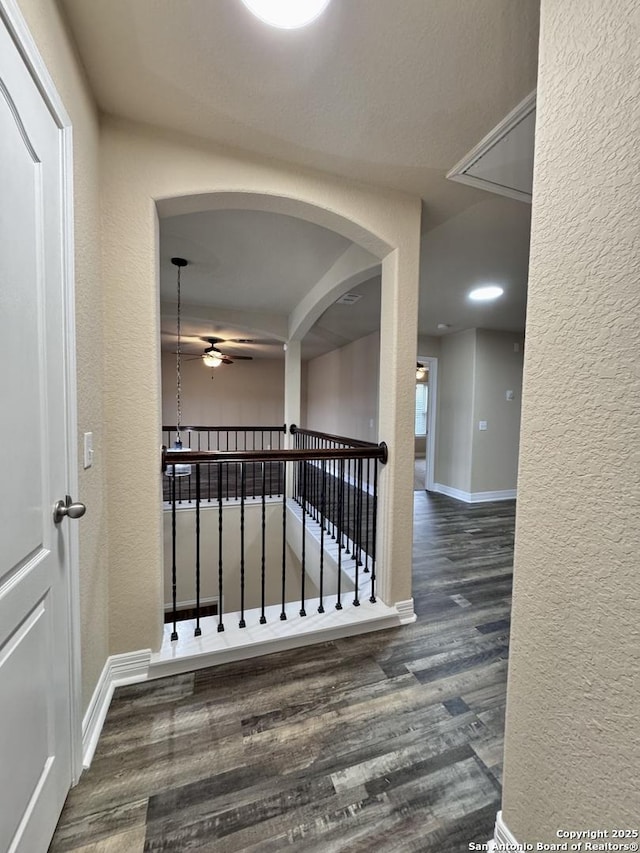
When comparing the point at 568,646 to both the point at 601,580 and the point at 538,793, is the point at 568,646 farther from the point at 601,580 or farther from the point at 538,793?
the point at 538,793

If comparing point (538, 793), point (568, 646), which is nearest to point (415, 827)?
point (538, 793)

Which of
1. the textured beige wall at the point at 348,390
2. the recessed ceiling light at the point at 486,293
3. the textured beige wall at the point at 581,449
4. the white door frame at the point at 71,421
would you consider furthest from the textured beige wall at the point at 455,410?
the white door frame at the point at 71,421

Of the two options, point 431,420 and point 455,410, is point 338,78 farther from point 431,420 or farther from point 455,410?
point 431,420

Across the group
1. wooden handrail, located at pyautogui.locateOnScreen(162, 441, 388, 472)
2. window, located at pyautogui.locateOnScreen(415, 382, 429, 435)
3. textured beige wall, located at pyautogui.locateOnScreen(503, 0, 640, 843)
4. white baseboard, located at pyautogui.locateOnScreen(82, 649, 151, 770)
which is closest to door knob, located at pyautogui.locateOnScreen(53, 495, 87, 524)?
wooden handrail, located at pyautogui.locateOnScreen(162, 441, 388, 472)

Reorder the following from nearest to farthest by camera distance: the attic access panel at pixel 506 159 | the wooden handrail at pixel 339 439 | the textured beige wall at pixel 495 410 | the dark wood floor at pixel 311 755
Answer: the dark wood floor at pixel 311 755 → the attic access panel at pixel 506 159 → the wooden handrail at pixel 339 439 → the textured beige wall at pixel 495 410

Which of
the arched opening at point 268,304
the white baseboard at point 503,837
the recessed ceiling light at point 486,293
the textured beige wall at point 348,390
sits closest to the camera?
the white baseboard at point 503,837

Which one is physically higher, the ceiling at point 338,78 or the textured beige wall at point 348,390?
the ceiling at point 338,78

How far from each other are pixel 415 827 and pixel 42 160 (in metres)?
2.24

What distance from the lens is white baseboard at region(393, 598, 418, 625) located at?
81.3 inches

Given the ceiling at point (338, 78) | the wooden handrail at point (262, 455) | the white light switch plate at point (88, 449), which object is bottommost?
the wooden handrail at point (262, 455)

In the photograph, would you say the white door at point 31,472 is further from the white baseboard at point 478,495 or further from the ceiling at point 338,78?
the white baseboard at point 478,495

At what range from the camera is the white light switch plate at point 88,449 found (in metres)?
1.27

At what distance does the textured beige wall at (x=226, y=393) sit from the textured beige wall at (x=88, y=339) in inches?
260

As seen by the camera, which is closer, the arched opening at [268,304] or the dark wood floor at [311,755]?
the dark wood floor at [311,755]
